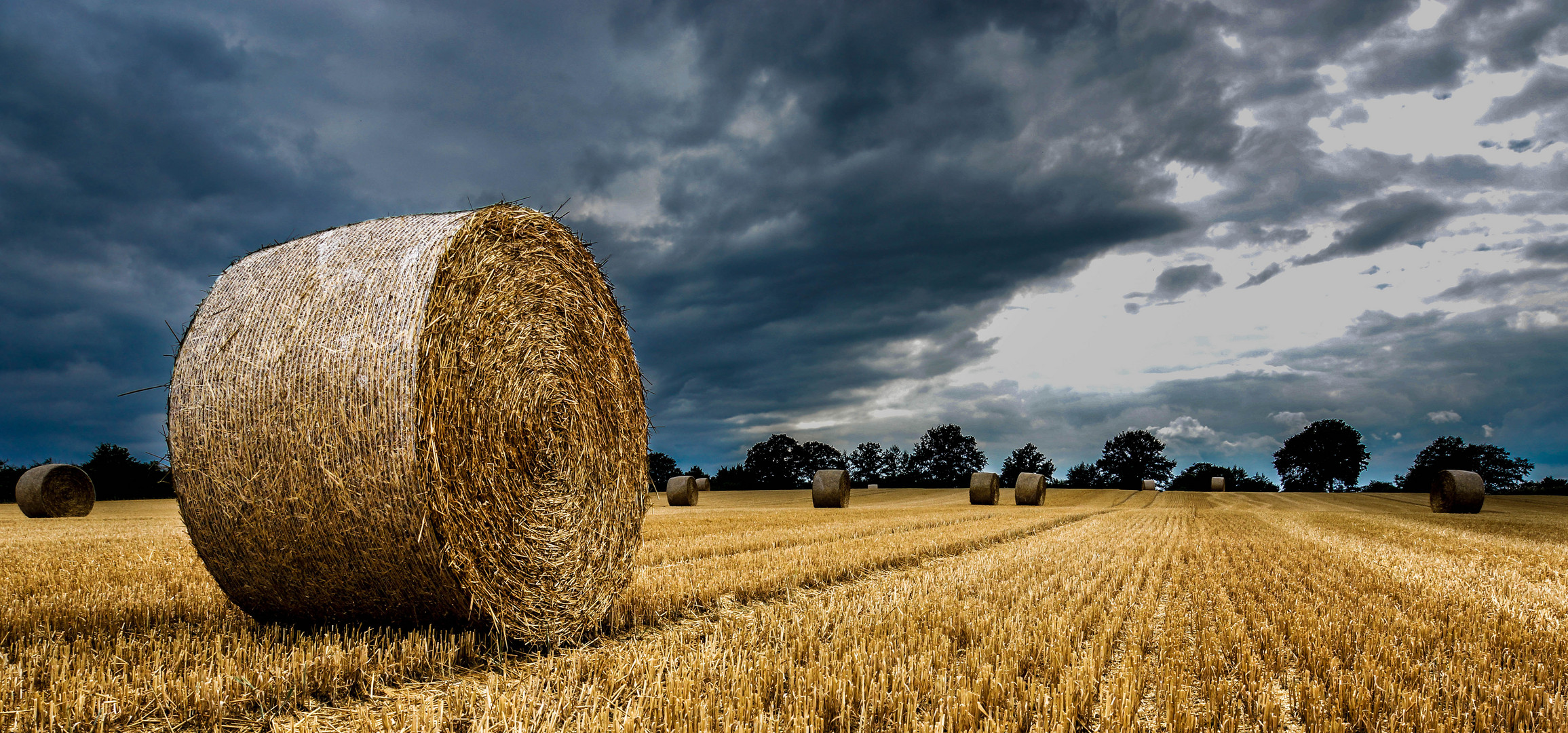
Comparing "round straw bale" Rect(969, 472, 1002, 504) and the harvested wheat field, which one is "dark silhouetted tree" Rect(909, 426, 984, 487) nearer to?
"round straw bale" Rect(969, 472, 1002, 504)

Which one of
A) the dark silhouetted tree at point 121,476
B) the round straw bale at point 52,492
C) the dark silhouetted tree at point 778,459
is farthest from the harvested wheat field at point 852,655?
the dark silhouetted tree at point 778,459

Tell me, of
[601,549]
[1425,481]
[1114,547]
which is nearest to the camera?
[601,549]

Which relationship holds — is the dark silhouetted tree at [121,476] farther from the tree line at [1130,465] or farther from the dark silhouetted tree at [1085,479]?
the dark silhouetted tree at [1085,479]

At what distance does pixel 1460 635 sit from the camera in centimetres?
478

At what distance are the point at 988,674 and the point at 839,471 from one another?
989 inches

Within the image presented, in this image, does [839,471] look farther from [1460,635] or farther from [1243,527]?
[1460,635]

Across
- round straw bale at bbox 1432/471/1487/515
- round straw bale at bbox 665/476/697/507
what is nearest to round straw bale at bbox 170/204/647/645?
round straw bale at bbox 665/476/697/507

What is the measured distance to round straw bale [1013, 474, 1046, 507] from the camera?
103ft

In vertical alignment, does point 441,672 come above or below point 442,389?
below

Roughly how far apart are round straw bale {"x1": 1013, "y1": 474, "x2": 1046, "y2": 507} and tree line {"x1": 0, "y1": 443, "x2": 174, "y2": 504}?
4024cm

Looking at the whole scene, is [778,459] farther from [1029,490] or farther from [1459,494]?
[1459,494]

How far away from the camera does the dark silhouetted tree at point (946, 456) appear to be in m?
87.2

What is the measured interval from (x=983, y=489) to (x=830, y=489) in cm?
774

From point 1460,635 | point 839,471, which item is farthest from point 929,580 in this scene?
point 839,471
